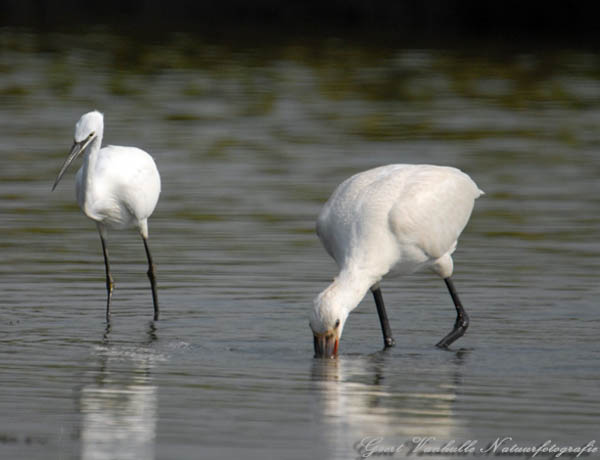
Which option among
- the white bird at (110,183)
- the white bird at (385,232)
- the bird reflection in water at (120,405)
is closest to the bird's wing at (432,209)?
the white bird at (385,232)

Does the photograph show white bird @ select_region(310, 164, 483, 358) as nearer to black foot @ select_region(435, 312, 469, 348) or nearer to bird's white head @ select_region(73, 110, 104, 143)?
black foot @ select_region(435, 312, 469, 348)

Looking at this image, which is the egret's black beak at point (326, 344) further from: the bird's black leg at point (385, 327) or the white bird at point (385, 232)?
the bird's black leg at point (385, 327)

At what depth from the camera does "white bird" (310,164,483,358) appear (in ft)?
32.7

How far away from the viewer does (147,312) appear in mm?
12164

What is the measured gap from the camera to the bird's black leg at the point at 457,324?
10898 mm

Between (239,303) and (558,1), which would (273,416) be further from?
(558,1)

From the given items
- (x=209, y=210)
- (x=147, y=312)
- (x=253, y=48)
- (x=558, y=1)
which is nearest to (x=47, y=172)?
(x=209, y=210)

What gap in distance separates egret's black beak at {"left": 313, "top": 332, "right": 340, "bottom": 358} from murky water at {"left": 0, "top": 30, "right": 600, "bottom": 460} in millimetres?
86

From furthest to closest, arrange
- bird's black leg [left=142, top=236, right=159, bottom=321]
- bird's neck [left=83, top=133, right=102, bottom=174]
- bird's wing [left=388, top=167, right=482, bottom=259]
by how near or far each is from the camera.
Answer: bird's neck [left=83, top=133, right=102, bottom=174] < bird's black leg [left=142, top=236, right=159, bottom=321] < bird's wing [left=388, top=167, right=482, bottom=259]

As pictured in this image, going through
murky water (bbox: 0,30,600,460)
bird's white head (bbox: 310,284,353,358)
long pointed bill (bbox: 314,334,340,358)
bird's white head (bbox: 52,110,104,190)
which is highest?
bird's white head (bbox: 52,110,104,190)

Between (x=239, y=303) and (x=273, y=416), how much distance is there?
3466 mm

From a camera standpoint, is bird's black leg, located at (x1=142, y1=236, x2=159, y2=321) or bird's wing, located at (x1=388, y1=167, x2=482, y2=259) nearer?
bird's wing, located at (x1=388, y1=167, x2=482, y2=259)

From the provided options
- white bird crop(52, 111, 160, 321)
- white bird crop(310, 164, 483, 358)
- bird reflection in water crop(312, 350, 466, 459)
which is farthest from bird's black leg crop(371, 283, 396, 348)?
white bird crop(52, 111, 160, 321)

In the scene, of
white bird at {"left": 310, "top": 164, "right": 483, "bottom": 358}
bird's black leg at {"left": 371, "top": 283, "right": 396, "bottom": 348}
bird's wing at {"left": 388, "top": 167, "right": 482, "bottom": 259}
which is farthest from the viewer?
bird's black leg at {"left": 371, "top": 283, "right": 396, "bottom": 348}
